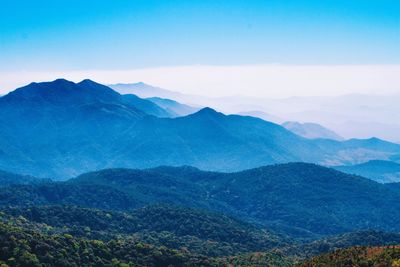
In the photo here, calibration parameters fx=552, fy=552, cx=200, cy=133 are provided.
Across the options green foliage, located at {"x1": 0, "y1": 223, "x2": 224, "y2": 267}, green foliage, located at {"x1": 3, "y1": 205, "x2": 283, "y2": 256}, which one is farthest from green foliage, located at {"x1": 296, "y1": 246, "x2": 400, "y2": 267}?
green foliage, located at {"x1": 3, "y1": 205, "x2": 283, "y2": 256}

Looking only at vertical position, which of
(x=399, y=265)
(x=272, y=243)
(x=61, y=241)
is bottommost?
(x=272, y=243)

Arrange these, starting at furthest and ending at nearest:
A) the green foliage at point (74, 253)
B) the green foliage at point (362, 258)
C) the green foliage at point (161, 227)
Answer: the green foliage at point (161, 227), the green foliage at point (74, 253), the green foliage at point (362, 258)

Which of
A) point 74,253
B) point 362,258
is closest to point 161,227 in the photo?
point 74,253

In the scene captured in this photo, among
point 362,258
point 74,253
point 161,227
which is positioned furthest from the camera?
point 161,227

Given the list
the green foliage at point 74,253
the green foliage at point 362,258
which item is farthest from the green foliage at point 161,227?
the green foliage at point 362,258

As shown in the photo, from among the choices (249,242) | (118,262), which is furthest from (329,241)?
(118,262)

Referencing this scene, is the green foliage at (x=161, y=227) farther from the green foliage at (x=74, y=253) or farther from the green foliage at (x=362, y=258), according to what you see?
the green foliage at (x=362, y=258)

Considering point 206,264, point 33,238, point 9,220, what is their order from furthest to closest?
point 9,220 → point 206,264 → point 33,238

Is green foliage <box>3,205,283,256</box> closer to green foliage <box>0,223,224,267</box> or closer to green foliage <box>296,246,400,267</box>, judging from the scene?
green foliage <box>0,223,224,267</box>

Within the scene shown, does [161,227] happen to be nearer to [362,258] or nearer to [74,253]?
[74,253]

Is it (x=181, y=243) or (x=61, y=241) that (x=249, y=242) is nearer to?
(x=181, y=243)

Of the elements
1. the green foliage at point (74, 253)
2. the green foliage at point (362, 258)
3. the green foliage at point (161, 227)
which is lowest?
the green foliage at point (161, 227)
